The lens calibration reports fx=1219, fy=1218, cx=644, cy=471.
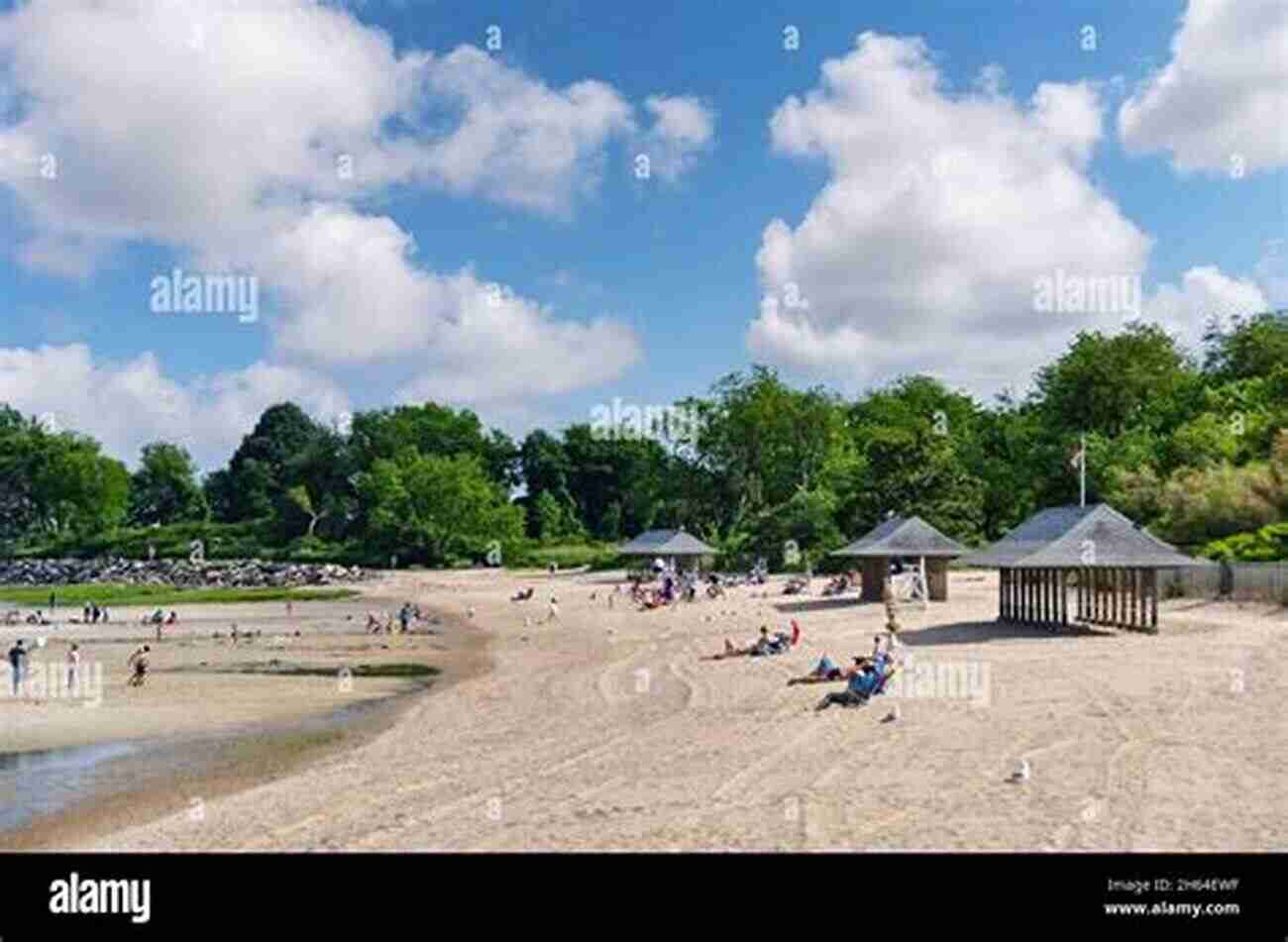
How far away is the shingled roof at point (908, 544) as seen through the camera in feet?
125

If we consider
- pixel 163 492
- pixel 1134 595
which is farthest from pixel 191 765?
pixel 163 492

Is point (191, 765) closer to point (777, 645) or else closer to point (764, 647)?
point (764, 647)

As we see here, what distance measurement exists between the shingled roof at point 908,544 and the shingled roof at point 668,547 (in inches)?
842

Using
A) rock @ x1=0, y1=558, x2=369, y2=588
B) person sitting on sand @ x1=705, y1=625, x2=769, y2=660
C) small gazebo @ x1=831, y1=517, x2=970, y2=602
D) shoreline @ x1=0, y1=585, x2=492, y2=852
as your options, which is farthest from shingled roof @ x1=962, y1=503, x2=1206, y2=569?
rock @ x1=0, y1=558, x2=369, y2=588

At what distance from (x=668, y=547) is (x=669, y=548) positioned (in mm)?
140

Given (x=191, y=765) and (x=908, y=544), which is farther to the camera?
(x=908, y=544)

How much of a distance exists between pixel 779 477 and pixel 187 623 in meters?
41.5

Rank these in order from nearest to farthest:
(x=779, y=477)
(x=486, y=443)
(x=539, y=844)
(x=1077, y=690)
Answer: (x=539, y=844) → (x=1077, y=690) → (x=779, y=477) → (x=486, y=443)

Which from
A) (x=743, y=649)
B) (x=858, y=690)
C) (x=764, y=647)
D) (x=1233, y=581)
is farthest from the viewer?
(x=1233, y=581)

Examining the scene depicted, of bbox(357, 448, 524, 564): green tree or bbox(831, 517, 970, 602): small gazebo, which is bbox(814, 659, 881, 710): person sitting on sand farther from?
bbox(357, 448, 524, 564): green tree

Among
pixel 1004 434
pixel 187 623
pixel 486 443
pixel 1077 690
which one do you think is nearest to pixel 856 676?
pixel 1077 690

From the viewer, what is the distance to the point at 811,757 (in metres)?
15.5
